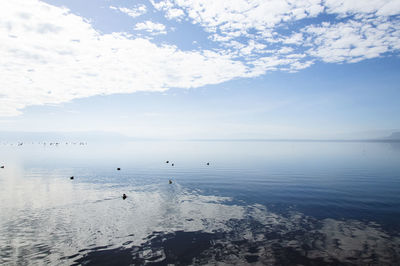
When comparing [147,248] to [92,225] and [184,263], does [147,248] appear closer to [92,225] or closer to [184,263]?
[184,263]

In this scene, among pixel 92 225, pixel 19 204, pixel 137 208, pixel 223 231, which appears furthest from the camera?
pixel 19 204

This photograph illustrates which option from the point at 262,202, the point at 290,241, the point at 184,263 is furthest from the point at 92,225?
the point at 262,202

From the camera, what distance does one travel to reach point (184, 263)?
54.6 ft

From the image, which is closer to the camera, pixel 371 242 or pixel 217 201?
pixel 371 242

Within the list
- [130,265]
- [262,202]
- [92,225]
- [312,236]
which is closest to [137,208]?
[92,225]

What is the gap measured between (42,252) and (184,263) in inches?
429

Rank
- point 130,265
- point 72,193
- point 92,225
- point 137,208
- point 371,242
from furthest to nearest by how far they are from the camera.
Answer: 1. point 72,193
2. point 137,208
3. point 92,225
4. point 371,242
5. point 130,265

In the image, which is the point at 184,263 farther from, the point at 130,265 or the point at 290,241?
the point at 290,241

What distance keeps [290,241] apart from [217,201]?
13630mm

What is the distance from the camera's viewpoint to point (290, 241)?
19688 millimetres

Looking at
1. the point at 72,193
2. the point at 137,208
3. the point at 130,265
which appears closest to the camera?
the point at 130,265

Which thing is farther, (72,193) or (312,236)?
(72,193)

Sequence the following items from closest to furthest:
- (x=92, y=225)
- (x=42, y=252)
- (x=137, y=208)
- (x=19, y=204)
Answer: (x=42, y=252), (x=92, y=225), (x=137, y=208), (x=19, y=204)

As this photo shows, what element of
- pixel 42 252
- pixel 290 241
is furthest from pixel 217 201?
pixel 42 252
